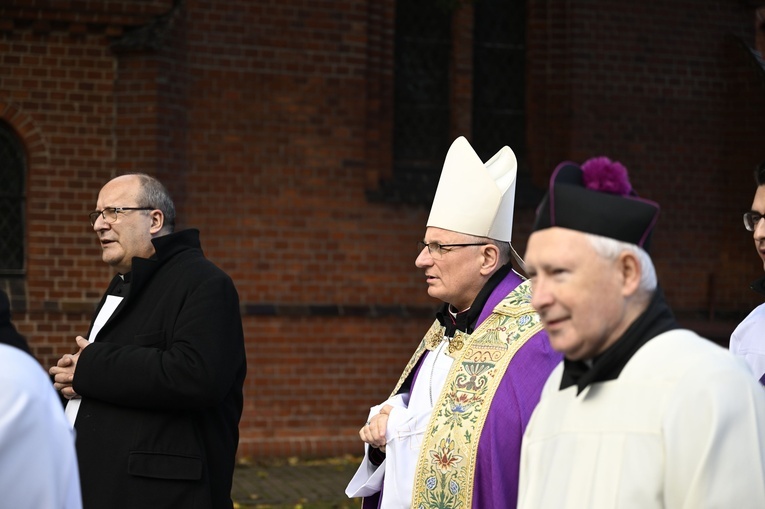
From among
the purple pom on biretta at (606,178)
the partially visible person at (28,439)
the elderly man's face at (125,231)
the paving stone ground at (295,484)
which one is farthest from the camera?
the paving stone ground at (295,484)

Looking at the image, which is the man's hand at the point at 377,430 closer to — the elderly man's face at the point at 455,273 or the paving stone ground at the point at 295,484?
the elderly man's face at the point at 455,273

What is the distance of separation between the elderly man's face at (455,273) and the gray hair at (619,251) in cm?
165

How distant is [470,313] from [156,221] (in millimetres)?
1391

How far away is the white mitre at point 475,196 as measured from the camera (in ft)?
14.5

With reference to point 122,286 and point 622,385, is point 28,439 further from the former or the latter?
point 122,286

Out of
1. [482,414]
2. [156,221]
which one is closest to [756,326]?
[482,414]

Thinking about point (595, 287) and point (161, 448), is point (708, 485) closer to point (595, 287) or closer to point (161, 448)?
point (595, 287)

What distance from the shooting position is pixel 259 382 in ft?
34.3

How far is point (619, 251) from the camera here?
2650mm

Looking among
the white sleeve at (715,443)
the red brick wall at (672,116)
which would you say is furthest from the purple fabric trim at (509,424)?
the red brick wall at (672,116)

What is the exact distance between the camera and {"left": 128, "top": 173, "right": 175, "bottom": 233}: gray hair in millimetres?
4836

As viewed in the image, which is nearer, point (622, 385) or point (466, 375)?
point (622, 385)

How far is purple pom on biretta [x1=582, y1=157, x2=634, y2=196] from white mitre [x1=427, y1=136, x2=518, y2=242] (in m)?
1.58

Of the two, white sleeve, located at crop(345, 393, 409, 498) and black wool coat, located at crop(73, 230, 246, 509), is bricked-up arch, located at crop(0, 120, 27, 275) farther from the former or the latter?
white sleeve, located at crop(345, 393, 409, 498)
